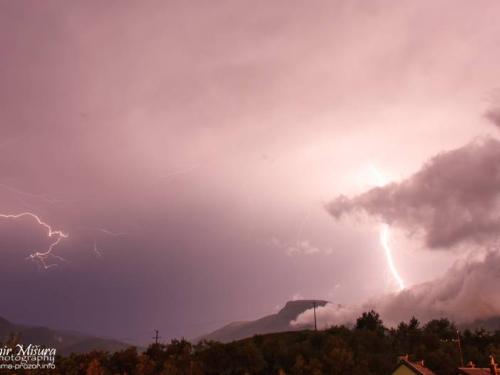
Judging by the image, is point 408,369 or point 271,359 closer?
point 408,369

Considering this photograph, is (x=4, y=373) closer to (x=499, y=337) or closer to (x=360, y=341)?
(x=360, y=341)

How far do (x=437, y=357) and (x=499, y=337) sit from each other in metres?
44.9

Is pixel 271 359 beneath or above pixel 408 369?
beneath

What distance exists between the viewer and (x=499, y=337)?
9750 centimetres

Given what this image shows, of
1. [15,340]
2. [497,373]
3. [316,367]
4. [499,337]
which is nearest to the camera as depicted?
[497,373]

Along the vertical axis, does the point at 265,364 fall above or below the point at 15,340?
below

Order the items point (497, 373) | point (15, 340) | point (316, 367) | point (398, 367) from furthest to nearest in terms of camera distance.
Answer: point (15, 340) → point (316, 367) → point (398, 367) → point (497, 373)

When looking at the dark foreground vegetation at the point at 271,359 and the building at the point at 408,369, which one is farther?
the dark foreground vegetation at the point at 271,359

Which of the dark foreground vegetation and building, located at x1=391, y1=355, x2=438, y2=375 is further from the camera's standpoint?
the dark foreground vegetation

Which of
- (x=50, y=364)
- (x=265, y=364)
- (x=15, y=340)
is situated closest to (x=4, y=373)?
(x=50, y=364)

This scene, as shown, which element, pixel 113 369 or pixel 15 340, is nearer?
pixel 113 369

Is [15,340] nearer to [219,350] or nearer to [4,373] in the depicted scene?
[4,373]

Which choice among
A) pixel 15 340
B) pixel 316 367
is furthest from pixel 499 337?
pixel 15 340

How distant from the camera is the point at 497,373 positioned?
96.1 feet
